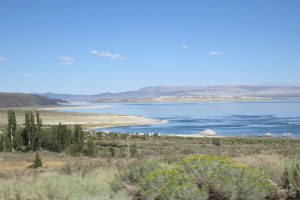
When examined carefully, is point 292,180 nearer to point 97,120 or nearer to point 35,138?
point 35,138

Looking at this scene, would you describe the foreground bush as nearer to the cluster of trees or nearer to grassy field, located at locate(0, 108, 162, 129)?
the cluster of trees

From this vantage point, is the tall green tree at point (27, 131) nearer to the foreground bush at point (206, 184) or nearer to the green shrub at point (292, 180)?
the foreground bush at point (206, 184)

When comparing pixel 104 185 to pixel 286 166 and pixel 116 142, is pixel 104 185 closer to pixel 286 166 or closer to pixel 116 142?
pixel 286 166

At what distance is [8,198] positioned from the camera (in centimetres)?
657

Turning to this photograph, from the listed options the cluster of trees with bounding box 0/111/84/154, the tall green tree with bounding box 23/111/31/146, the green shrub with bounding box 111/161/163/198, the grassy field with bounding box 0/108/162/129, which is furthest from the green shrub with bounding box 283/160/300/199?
the grassy field with bounding box 0/108/162/129

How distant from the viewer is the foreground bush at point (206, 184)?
662 centimetres

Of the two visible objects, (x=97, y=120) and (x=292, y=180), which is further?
(x=97, y=120)

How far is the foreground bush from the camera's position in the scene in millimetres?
6617

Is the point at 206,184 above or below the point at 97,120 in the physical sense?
above

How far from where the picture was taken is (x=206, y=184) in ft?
23.6

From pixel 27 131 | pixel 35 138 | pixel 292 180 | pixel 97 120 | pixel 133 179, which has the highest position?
pixel 133 179

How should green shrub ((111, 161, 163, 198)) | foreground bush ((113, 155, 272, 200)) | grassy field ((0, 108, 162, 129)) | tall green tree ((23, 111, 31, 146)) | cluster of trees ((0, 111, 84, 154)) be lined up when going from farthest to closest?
grassy field ((0, 108, 162, 129)), tall green tree ((23, 111, 31, 146)), cluster of trees ((0, 111, 84, 154)), green shrub ((111, 161, 163, 198)), foreground bush ((113, 155, 272, 200))

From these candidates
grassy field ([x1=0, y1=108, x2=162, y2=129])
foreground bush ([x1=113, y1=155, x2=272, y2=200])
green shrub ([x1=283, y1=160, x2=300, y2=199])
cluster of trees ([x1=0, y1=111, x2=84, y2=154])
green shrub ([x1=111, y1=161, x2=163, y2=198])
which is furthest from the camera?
grassy field ([x1=0, y1=108, x2=162, y2=129])

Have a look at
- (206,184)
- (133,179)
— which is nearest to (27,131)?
(133,179)
